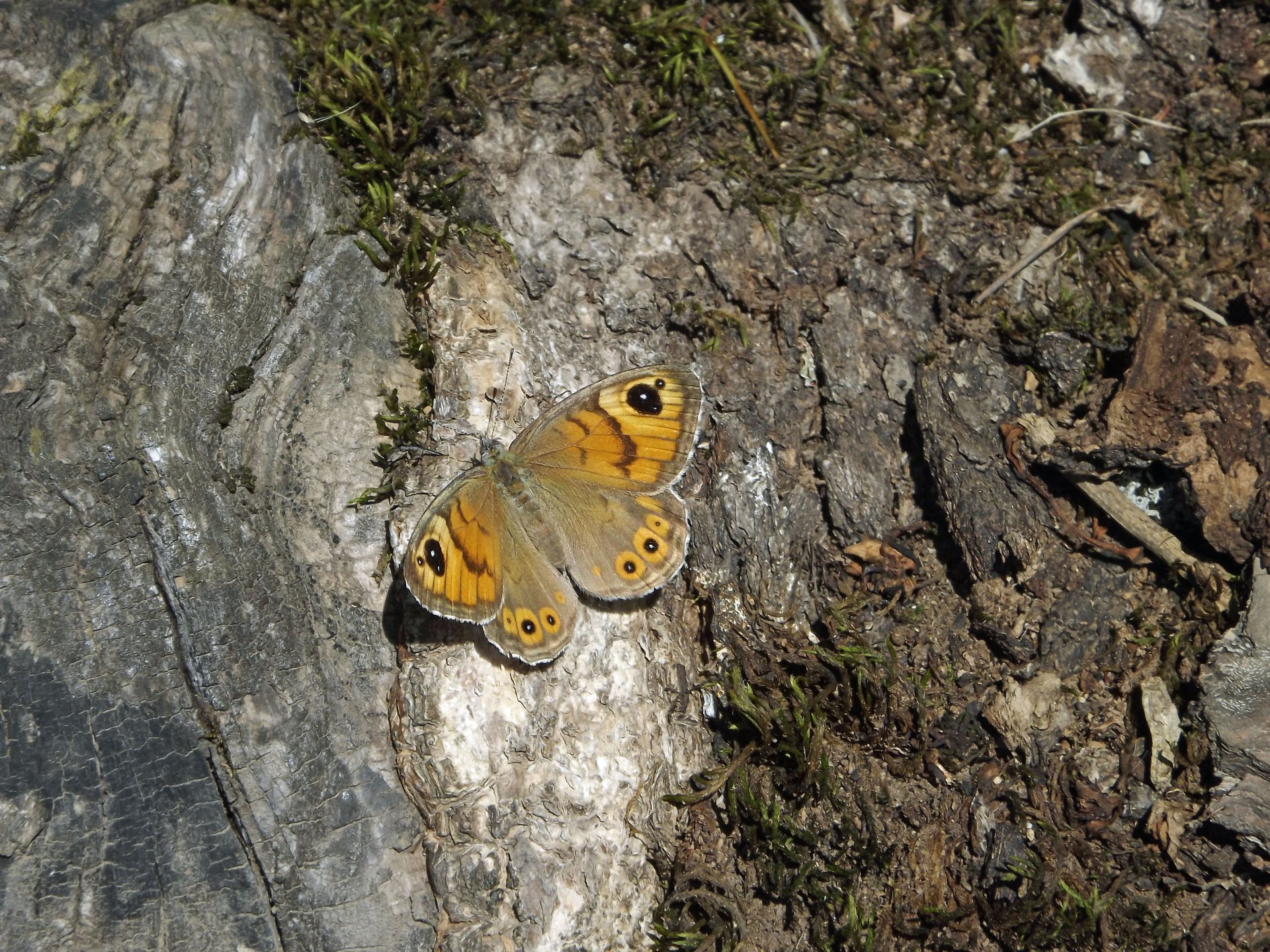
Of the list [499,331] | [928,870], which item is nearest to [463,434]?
[499,331]

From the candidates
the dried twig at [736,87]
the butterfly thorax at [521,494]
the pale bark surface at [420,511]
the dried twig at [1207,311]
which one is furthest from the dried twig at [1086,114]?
the butterfly thorax at [521,494]

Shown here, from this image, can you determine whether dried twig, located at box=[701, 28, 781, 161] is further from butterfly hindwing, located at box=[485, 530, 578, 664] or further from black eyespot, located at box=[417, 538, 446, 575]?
black eyespot, located at box=[417, 538, 446, 575]

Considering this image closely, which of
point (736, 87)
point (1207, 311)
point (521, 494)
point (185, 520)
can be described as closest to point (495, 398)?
point (521, 494)

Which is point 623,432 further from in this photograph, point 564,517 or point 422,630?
point 422,630

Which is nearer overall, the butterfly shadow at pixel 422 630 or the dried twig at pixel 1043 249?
the butterfly shadow at pixel 422 630

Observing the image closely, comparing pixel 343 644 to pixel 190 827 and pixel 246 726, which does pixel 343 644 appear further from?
pixel 190 827

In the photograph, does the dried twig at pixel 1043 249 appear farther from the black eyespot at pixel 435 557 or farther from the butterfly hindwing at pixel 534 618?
the black eyespot at pixel 435 557

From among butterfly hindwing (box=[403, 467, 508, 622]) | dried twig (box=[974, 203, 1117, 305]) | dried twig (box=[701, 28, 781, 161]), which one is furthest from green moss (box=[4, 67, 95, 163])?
dried twig (box=[974, 203, 1117, 305])
